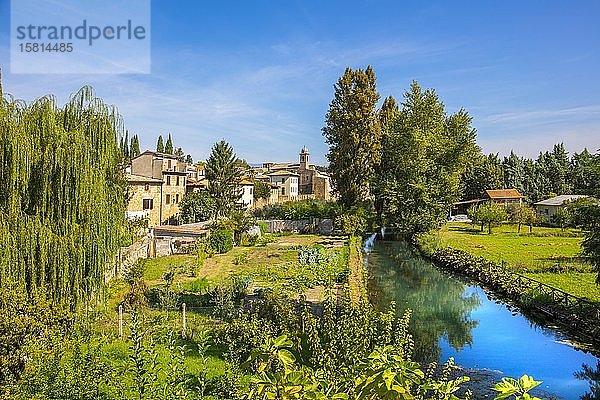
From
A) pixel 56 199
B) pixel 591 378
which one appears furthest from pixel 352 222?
pixel 56 199

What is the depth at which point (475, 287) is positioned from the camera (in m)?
24.0

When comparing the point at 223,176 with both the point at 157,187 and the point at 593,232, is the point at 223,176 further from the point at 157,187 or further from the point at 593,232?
the point at 593,232

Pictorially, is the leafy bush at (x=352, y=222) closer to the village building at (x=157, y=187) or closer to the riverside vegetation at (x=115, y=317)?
the riverside vegetation at (x=115, y=317)

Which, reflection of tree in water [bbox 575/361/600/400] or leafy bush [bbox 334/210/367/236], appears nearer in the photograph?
reflection of tree in water [bbox 575/361/600/400]

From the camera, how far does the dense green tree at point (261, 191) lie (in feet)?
211

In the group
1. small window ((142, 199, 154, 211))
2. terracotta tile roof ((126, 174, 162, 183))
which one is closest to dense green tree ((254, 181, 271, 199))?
terracotta tile roof ((126, 174, 162, 183))

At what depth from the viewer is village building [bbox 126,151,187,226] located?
1687 inches

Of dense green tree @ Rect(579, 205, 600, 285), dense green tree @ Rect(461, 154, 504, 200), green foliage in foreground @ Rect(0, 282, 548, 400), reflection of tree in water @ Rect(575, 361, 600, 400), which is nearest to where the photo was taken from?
green foliage in foreground @ Rect(0, 282, 548, 400)

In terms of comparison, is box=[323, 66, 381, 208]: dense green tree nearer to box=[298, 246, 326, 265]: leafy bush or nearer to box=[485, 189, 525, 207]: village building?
box=[298, 246, 326, 265]: leafy bush

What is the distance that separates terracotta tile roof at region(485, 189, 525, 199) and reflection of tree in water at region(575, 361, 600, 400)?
5518cm

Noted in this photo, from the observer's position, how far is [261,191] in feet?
214

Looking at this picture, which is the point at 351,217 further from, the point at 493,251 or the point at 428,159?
the point at 493,251

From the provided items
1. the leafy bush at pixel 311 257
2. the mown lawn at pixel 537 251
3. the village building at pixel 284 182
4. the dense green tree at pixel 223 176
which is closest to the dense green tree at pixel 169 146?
the village building at pixel 284 182

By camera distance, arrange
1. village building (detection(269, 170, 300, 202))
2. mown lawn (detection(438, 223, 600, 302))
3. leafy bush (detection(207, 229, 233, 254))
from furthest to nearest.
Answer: village building (detection(269, 170, 300, 202)) → leafy bush (detection(207, 229, 233, 254)) → mown lawn (detection(438, 223, 600, 302))
